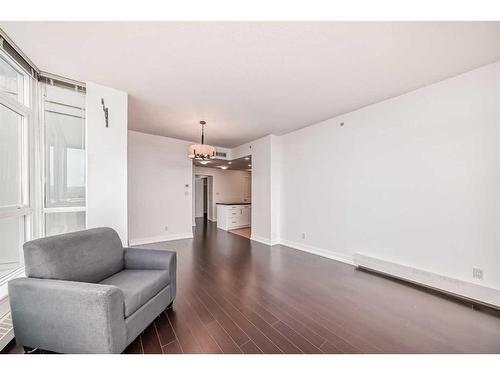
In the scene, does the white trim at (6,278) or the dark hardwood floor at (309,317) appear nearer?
the dark hardwood floor at (309,317)

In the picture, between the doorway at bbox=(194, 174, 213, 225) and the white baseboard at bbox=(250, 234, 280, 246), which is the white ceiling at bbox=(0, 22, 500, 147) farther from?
the doorway at bbox=(194, 174, 213, 225)

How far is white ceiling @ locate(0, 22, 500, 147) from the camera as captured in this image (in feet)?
5.41

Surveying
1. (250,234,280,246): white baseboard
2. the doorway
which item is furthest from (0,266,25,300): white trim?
the doorway

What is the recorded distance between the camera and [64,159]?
8.39ft

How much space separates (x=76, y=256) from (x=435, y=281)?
13.1ft

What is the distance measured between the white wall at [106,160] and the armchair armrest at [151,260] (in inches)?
27.7

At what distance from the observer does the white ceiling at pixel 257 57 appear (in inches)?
64.9

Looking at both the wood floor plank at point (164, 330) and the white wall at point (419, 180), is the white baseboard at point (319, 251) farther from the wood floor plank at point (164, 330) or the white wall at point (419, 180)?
the wood floor plank at point (164, 330)

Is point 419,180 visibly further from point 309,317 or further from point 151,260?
point 151,260

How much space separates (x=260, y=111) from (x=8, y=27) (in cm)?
282

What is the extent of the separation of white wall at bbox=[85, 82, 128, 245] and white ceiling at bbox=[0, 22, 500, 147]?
0.23 meters

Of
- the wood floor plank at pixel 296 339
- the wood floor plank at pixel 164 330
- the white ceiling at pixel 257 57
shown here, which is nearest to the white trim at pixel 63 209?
the white ceiling at pixel 257 57

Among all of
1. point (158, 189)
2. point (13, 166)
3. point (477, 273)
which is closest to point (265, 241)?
point (158, 189)
